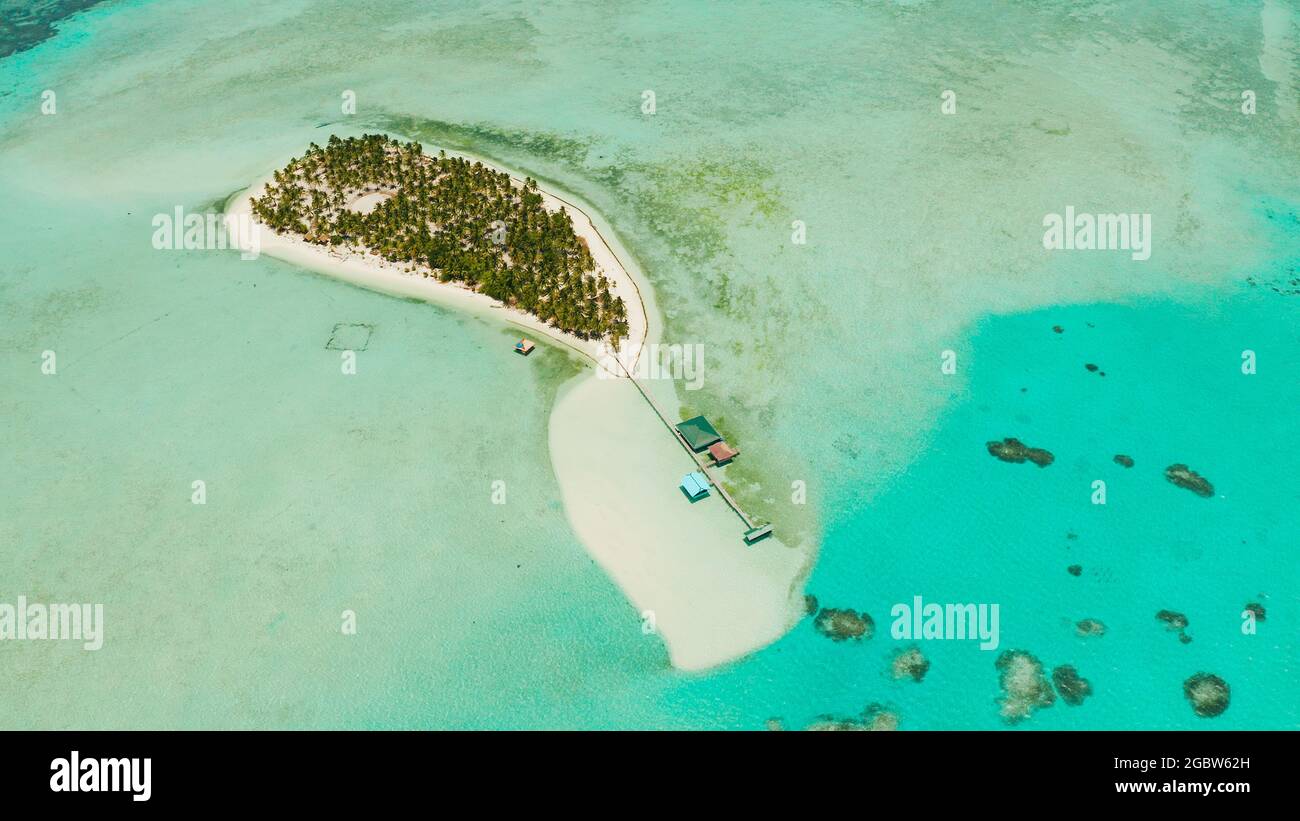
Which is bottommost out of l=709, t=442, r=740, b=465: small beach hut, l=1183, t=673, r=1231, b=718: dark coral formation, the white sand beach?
l=1183, t=673, r=1231, b=718: dark coral formation

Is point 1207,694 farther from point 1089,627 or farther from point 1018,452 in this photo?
point 1018,452

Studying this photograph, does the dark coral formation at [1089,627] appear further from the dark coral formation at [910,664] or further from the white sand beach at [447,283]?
the white sand beach at [447,283]

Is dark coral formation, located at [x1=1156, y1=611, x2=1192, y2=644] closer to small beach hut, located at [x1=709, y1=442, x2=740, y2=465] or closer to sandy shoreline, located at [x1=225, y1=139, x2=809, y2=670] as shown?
sandy shoreline, located at [x1=225, y1=139, x2=809, y2=670]

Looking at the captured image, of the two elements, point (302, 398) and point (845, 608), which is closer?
point (845, 608)

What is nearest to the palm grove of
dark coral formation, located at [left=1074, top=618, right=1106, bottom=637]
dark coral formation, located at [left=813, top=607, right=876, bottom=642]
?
dark coral formation, located at [left=813, top=607, right=876, bottom=642]

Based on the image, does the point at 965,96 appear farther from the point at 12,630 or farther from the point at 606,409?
the point at 12,630
